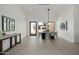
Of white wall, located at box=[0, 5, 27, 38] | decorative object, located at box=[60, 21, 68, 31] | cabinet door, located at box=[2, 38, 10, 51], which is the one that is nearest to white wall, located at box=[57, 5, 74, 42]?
decorative object, located at box=[60, 21, 68, 31]

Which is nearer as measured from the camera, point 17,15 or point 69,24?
point 17,15

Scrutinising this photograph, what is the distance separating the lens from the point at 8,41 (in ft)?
12.3

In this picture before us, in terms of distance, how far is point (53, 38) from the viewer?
166 inches

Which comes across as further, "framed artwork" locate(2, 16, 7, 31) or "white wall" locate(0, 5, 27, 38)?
"framed artwork" locate(2, 16, 7, 31)

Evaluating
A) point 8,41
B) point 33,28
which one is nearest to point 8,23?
point 8,41

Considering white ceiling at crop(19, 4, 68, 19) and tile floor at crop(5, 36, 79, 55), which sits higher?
white ceiling at crop(19, 4, 68, 19)

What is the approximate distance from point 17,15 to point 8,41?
0.79 m

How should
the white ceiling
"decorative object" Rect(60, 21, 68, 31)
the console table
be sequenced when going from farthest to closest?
"decorative object" Rect(60, 21, 68, 31), the white ceiling, the console table

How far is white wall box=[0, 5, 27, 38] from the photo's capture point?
3.48 meters

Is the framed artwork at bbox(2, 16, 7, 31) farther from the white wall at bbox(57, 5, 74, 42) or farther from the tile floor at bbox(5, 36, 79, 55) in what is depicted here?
the white wall at bbox(57, 5, 74, 42)

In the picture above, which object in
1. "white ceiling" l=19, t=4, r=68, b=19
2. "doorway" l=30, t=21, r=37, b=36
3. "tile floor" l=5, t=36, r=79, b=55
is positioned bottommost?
"tile floor" l=5, t=36, r=79, b=55

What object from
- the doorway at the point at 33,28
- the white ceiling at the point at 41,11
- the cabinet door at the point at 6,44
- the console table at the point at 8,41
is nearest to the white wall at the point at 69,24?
the white ceiling at the point at 41,11

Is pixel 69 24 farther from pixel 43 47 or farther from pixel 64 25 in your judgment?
pixel 43 47

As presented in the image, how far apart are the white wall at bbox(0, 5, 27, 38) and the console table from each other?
0.15 meters
